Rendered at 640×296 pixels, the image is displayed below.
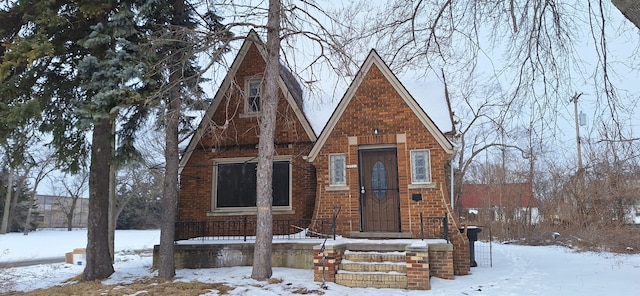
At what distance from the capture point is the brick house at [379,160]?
34.8 feet

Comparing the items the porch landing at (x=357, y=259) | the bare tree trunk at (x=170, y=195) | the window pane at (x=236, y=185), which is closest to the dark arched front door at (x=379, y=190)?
the porch landing at (x=357, y=259)

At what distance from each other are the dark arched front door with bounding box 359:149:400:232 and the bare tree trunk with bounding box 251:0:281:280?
3.13 meters

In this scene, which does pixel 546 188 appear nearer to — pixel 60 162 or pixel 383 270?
pixel 383 270

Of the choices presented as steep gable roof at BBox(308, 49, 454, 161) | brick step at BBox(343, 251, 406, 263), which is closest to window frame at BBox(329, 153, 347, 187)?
steep gable roof at BBox(308, 49, 454, 161)

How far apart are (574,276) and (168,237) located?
29.3 ft

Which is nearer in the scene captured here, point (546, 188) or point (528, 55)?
point (528, 55)

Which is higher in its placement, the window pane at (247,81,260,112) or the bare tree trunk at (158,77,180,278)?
the window pane at (247,81,260,112)

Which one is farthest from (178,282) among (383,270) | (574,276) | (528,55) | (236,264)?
(574,276)

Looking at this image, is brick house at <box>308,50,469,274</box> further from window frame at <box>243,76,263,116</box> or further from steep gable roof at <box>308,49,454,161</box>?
window frame at <box>243,76,263,116</box>

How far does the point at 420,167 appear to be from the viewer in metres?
10.8

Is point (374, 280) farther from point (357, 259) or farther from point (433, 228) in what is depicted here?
point (433, 228)

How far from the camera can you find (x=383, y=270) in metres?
8.59

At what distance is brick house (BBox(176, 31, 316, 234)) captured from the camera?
12492 mm

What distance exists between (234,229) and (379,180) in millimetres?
4569
